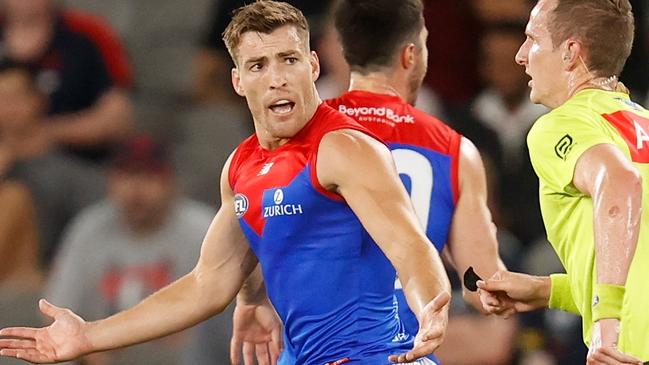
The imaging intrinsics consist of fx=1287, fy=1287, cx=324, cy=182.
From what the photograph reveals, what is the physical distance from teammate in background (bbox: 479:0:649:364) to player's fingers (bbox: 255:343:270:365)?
4.15 feet

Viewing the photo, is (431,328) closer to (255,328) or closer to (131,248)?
(255,328)

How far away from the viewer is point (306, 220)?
4.49 m

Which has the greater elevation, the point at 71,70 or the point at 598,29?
the point at 71,70

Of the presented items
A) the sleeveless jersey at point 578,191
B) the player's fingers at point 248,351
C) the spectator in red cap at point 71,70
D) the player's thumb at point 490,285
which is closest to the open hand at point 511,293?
the player's thumb at point 490,285

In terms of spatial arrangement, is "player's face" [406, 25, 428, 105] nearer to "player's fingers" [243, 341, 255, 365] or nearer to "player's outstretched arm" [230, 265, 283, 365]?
"player's outstretched arm" [230, 265, 283, 365]

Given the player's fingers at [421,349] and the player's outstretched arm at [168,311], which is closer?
the player's fingers at [421,349]

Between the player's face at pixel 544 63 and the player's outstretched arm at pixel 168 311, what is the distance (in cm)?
124

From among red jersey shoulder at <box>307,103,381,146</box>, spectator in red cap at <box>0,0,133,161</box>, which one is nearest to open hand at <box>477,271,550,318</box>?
red jersey shoulder at <box>307,103,381,146</box>

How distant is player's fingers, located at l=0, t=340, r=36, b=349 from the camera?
4773 mm

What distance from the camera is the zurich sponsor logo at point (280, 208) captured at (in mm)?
4492

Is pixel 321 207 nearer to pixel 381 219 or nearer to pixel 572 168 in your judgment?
pixel 381 219

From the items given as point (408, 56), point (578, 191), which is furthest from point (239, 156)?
point (578, 191)

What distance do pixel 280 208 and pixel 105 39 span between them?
4676 mm

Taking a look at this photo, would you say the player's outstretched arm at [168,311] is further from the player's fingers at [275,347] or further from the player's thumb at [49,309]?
the player's fingers at [275,347]
